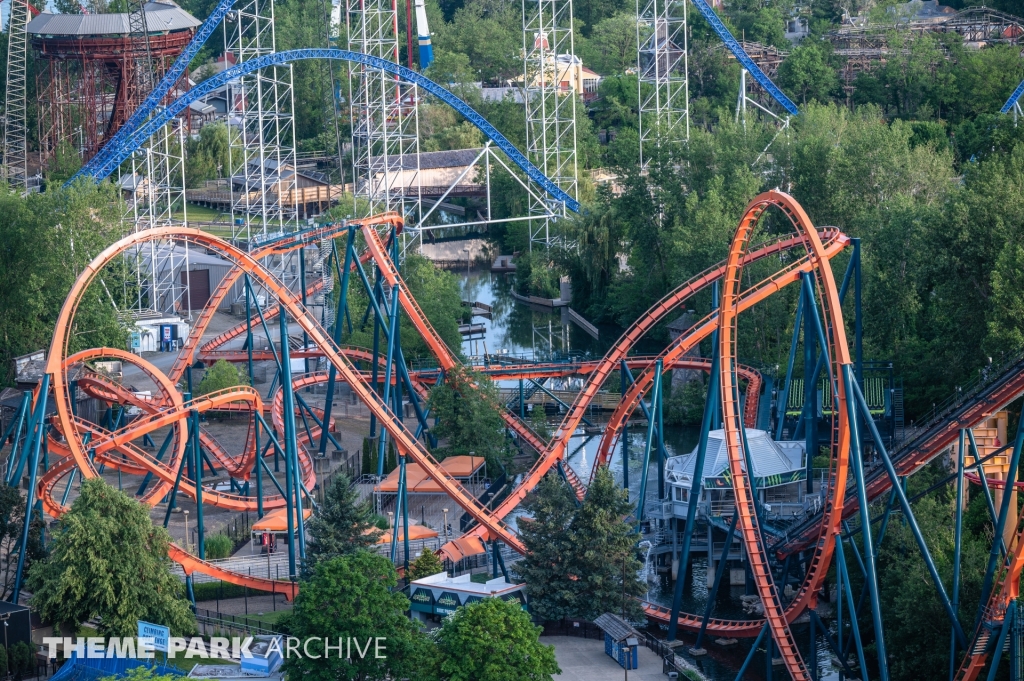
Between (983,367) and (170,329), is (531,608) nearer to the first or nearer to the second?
(983,367)

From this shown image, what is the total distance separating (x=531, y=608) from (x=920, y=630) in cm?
712

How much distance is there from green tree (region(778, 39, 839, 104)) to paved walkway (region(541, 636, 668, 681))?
5933 centimetres

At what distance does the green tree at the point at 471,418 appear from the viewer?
4250 cm

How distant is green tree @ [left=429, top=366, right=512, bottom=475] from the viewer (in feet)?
139

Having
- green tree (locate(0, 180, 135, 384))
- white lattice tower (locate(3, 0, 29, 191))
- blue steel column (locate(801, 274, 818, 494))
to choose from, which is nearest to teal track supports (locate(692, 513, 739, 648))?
blue steel column (locate(801, 274, 818, 494))

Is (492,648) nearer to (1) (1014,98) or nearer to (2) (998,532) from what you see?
(2) (998,532)

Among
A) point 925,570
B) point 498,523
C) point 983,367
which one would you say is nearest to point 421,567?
point 498,523

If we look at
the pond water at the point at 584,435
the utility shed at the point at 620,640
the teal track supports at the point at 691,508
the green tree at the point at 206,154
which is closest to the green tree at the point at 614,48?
the green tree at the point at 206,154

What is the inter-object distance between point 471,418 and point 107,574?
12.5m

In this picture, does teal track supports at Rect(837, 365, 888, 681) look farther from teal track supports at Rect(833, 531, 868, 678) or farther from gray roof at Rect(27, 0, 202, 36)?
gray roof at Rect(27, 0, 202, 36)

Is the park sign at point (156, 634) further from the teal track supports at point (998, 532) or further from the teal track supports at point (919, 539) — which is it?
the teal track supports at point (998, 532)

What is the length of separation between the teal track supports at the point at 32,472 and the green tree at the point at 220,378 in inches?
457

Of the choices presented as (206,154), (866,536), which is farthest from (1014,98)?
(866,536)

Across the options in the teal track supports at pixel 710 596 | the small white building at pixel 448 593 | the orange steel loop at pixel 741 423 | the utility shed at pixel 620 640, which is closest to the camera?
the orange steel loop at pixel 741 423
